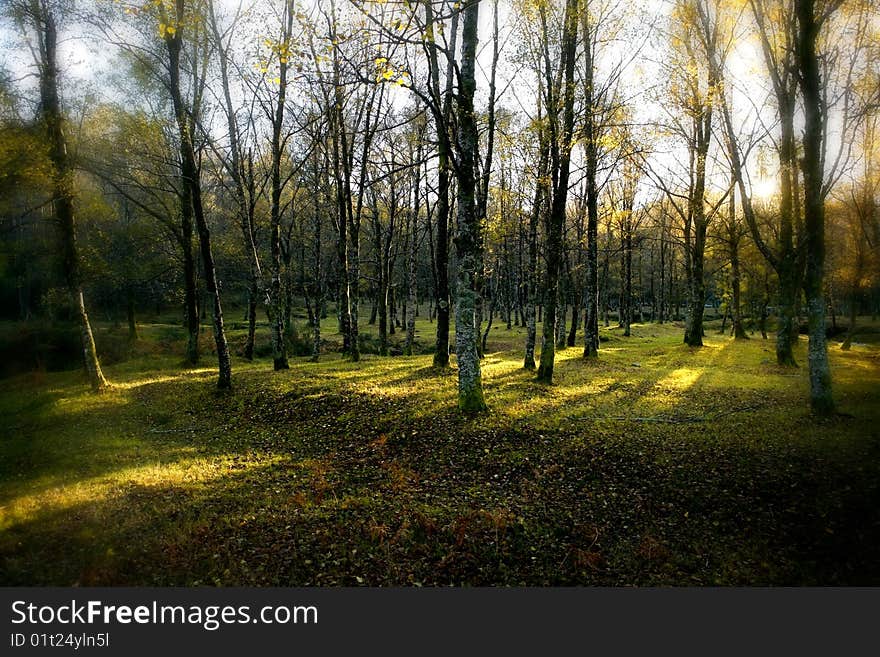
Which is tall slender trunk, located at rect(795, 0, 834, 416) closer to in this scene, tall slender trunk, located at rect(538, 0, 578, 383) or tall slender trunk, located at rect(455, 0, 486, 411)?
tall slender trunk, located at rect(538, 0, 578, 383)

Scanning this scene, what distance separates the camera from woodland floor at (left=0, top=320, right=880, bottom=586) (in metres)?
6.11

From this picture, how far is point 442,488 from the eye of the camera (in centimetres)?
830

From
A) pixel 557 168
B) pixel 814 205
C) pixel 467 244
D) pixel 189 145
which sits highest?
pixel 189 145

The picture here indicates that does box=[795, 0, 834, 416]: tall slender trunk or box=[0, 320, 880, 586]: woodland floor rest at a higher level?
box=[795, 0, 834, 416]: tall slender trunk

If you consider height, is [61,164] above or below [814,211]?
above

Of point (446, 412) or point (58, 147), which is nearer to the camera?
point (446, 412)

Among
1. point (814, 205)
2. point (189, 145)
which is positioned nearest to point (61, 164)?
point (189, 145)

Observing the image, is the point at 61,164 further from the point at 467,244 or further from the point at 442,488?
the point at 442,488

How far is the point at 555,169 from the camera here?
1578 cm

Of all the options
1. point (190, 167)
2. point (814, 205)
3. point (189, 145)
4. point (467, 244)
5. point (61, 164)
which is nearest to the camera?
point (814, 205)

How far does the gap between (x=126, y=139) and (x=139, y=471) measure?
1781 centimetres

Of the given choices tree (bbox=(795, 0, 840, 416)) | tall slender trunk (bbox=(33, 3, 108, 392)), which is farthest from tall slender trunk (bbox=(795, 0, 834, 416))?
tall slender trunk (bbox=(33, 3, 108, 392))

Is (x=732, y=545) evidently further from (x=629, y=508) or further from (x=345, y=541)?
(x=345, y=541)

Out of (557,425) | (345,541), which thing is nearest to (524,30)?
(557,425)
